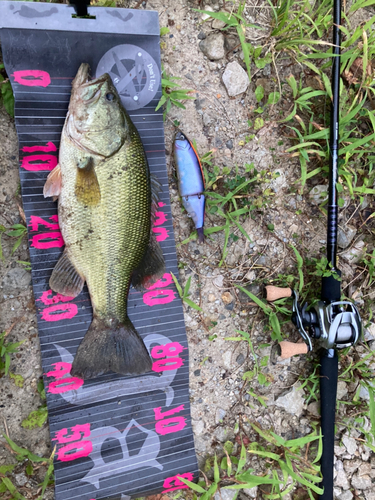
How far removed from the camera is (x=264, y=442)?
2.53 meters

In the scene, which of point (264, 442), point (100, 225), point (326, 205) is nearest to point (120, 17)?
point (100, 225)

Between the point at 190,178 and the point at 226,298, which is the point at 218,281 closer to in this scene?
the point at 226,298

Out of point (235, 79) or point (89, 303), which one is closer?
point (89, 303)

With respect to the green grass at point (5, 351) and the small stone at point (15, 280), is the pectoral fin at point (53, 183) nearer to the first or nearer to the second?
the small stone at point (15, 280)

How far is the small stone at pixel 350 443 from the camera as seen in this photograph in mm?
2656

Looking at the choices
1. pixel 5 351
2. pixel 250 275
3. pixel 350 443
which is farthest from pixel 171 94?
pixel 350 443

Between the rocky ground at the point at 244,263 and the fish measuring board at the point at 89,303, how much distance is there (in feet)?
0.41

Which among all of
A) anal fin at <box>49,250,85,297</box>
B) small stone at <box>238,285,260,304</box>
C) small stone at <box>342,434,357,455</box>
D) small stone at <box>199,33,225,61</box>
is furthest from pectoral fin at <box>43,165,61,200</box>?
small stone at <box>342,434,357,455</box>

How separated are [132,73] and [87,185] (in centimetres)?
87

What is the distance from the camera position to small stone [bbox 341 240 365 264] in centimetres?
269

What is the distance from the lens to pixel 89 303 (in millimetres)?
2262

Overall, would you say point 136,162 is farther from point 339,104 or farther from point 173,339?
point 339,104

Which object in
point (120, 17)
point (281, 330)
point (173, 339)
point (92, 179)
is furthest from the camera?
point (281, 330)

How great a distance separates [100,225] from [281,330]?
62.7 inches
